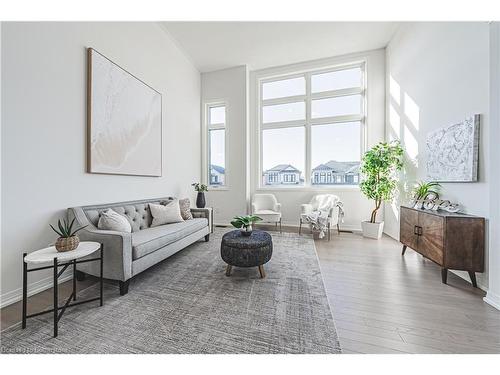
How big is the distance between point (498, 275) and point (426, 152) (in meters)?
1.80

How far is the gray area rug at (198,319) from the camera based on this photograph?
130 centimetres

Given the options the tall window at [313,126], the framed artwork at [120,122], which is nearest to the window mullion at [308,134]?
the tall window at [313,126]

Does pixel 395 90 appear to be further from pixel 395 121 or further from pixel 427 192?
pixel 427 192

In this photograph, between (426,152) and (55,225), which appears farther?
(426,152)

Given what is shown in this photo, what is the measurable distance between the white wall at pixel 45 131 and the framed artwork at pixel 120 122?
0.10 meters

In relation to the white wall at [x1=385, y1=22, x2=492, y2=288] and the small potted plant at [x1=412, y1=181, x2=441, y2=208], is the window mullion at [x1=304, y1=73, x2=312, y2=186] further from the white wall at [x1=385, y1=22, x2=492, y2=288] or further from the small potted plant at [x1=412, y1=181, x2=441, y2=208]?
the small potted plant at [x1=412, y1=181, x2=441, y2=208]

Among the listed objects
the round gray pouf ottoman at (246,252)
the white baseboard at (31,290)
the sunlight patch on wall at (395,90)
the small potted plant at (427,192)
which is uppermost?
the sunlight patch on wall at (395,90)

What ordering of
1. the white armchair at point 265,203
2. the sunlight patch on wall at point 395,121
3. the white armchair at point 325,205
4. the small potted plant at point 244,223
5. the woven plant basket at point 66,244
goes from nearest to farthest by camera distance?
the woven plant basket at point 66,244 → the small potted plant at point 244,223 → the sunlight patch on wall at point 395,121 → the white armchair at point 325,205 → the white armchair at point 265,203

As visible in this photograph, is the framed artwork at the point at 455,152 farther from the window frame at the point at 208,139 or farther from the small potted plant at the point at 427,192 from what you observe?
the window frame at the point at 208,139

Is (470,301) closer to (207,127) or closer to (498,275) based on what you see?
(498,275)

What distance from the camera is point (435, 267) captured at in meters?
2.55

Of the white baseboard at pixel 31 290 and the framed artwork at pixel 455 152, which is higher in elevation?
the framed artwork at pixel 455 152

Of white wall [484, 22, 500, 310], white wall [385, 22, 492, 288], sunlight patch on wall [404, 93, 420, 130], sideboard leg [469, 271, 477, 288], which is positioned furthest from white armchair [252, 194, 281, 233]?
white wall [484, 22, 500, 310]

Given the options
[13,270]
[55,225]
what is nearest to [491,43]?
[55,225]
